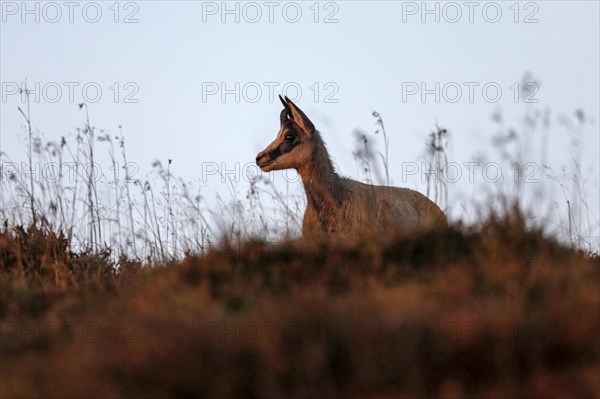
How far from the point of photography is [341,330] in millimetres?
5227

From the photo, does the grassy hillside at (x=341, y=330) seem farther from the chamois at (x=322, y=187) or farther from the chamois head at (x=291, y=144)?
the chamois head at (x=291, y=144)

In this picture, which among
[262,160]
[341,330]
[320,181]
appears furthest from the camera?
[320,181]

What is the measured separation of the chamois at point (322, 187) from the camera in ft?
37.2

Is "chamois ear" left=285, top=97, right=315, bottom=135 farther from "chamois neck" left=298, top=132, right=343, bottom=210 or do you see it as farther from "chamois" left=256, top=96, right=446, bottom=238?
"chamois neck" left=298, top=132, right=343, bottom=210

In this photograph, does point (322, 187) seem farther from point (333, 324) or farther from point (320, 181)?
point (333, 324)


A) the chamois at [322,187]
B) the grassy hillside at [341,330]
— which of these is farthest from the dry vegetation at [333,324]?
the chamois at [322,187]

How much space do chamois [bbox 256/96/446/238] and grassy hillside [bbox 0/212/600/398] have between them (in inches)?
152

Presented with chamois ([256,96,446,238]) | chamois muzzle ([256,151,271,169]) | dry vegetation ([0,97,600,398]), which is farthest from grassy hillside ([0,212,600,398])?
chamois muzzle ([256,151,271,169])

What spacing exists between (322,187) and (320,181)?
0.11m

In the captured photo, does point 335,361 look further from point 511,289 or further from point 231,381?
point 511,289

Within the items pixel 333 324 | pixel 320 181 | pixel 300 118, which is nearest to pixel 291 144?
pixel 300 118

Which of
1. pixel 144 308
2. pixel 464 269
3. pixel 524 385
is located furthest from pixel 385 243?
pixel 524 385

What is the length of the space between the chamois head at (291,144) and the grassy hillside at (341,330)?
4510mm

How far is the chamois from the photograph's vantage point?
11.3 metres
